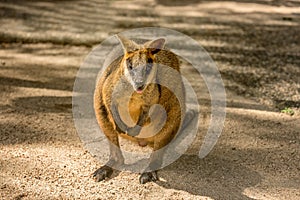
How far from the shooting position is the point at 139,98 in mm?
3783

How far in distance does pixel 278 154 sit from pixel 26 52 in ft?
13.9

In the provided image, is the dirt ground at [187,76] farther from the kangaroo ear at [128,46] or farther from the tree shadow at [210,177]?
the kangaroo ear at [128,46]

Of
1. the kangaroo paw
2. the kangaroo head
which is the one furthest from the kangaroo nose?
the kangaroo paw

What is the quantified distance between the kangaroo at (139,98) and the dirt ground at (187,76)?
0.83 feet

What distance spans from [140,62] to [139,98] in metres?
0.30

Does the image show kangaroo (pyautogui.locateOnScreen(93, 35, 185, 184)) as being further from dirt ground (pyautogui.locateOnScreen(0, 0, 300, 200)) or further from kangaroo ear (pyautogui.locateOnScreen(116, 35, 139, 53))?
dirt ground (pyautogui.locateOnScreen(0, 0, 300, 200))

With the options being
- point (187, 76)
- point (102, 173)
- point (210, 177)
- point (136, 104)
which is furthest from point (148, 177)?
point (187, 76)

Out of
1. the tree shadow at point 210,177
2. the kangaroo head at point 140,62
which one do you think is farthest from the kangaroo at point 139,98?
the tree shadow at point 210,177

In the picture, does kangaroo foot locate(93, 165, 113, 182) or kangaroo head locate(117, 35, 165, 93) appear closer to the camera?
kangaroo head locate(117, 35, 165, 93)

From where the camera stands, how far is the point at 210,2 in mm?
10062

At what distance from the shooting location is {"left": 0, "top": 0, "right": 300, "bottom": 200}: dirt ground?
4.00 m

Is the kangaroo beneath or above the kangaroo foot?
above

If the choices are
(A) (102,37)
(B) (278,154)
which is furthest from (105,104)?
(A) (102,37)

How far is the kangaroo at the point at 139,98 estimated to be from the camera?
367 centimetres
